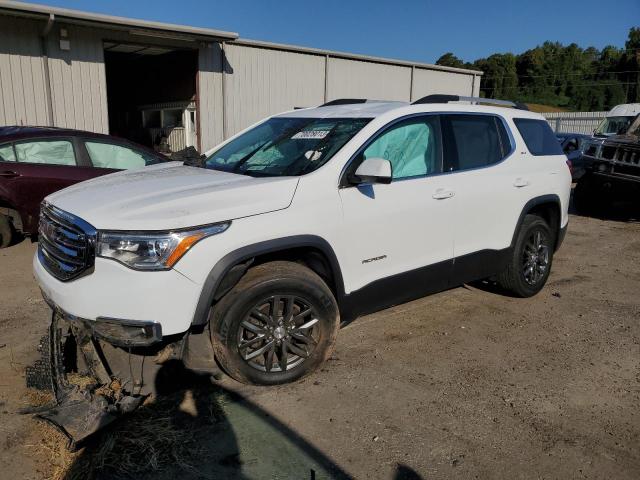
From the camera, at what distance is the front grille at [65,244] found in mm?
3086

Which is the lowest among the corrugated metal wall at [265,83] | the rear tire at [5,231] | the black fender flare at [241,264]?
the rear tire at [5,231]

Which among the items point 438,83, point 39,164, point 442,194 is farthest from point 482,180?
point 438,83

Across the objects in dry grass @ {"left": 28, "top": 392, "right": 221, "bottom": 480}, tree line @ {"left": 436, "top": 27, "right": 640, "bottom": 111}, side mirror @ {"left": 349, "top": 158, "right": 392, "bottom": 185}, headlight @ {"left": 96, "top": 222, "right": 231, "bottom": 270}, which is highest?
tree line @ {"left": 436, "top": 27, "right": 640, "bottom": 111}

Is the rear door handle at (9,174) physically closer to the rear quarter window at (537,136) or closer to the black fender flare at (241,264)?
the black fender flare at (241,264)

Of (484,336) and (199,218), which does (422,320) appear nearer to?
(484,336)

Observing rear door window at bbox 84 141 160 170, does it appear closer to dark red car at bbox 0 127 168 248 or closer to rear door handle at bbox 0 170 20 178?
dark red car at bbox 0 127 168 248

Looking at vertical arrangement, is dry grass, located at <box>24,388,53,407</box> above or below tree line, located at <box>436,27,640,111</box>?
below

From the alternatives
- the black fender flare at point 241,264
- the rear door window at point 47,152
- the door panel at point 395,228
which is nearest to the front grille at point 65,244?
the black fender flare at point 241,264

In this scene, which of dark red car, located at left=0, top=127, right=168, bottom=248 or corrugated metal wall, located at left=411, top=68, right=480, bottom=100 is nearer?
dark red car, located at left=0, top=127, right=168, bottom=248

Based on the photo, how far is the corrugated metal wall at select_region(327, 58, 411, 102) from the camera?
17656 mm

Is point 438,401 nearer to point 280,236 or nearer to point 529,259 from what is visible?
point 280,236

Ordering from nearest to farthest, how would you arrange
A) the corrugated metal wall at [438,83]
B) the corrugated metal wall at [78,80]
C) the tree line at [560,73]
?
the corrugated metal wall at [78,80], the corrugated metal wall at [438,83], the tree line at [560,73]

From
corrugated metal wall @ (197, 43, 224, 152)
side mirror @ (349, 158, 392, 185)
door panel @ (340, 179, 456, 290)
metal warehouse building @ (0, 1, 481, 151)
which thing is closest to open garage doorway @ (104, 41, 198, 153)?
metal warehouse building @ (0, 1, 481, 151)

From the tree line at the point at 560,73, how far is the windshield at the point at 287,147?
68.7 m
